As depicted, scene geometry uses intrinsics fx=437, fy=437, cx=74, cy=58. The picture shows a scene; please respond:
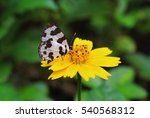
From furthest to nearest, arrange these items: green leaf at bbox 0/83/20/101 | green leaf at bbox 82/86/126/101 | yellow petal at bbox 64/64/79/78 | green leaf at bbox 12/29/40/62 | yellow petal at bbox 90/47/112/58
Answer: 1. green leaf at bbox 12/29/40/62
2. green leaf at bbox 0/83/20/101
3. green leaf at bbox 82/86/126/101
4. yellow petal at bbox 90/47/112/58
5. yellow petal at bbox 64/64/79/78

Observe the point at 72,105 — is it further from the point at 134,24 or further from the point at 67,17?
the point at 134,24

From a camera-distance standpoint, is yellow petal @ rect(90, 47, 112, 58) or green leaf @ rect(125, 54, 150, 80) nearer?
yellow petal @ rect(90, 47, 112, 58)

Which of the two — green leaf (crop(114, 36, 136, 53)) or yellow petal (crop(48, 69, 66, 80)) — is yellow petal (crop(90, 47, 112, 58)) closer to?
yellow petal (crop(48, 69, 66, 80))

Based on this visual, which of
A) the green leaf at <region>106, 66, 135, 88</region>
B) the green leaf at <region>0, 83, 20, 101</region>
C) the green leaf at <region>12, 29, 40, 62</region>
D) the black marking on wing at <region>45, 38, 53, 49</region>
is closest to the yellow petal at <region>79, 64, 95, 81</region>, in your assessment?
the black marking on wing at <region>45, 38, 53, 49</region>

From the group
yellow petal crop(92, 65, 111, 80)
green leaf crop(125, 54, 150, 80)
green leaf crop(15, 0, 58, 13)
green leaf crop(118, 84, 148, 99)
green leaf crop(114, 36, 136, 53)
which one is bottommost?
yellow petal crop(92, 65, 111, 80)

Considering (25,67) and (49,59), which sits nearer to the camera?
(49,59)

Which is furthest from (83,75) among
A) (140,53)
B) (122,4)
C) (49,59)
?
(140,53)
